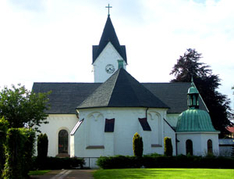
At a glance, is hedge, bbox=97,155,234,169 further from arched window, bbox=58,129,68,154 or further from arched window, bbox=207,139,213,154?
arched window, bbox=58,129,68,154

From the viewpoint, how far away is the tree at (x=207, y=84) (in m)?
57.3

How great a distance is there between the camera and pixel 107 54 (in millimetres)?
58875

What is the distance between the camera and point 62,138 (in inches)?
1933

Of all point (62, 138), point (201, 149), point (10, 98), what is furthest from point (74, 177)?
point (62, 138)

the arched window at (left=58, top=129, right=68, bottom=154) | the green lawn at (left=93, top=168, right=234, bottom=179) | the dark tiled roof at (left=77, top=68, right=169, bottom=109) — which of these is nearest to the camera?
the green lawn at (left=93, top=168, right=234, bottom=179)

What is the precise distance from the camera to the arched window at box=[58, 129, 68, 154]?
48.5 meters

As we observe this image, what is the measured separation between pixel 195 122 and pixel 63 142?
1829 centimetres

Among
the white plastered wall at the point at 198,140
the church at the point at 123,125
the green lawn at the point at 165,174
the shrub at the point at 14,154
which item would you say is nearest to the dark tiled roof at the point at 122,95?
the church at the point at 123,125

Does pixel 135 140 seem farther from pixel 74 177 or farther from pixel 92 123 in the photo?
pixel 74 177

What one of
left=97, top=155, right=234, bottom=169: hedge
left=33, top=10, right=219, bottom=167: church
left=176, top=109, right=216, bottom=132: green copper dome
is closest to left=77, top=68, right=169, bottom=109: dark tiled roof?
left=33, top=10, right=219, bottom=167: church

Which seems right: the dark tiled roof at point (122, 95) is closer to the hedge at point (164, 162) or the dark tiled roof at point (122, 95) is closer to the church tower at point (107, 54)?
the hedge at point (164, 162)

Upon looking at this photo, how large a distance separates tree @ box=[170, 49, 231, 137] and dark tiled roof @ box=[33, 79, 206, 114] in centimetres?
682

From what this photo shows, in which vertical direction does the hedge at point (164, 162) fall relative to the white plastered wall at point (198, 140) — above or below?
below

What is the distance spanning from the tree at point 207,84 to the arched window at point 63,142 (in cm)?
2359
